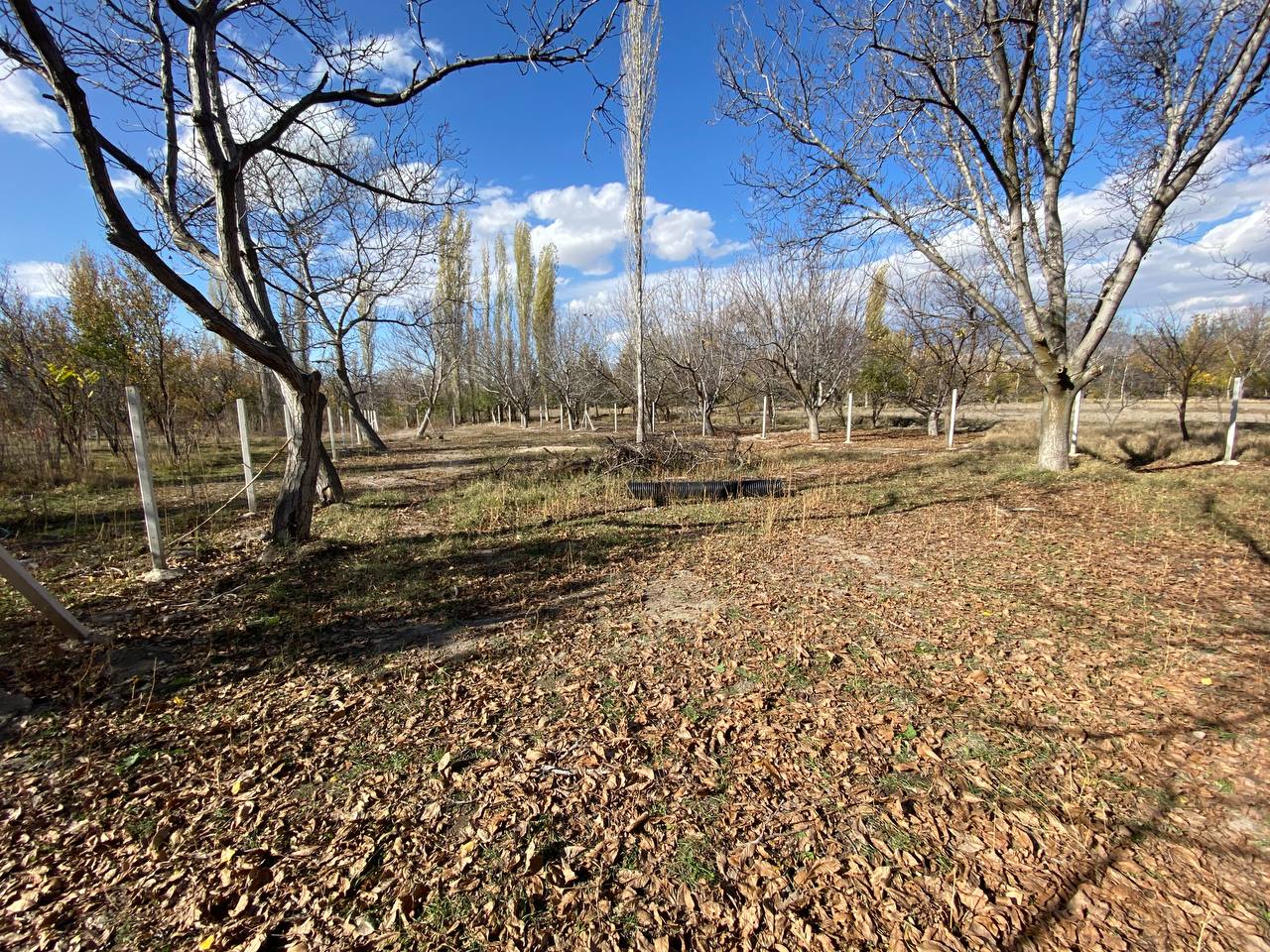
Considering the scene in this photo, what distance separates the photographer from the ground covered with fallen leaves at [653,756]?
1803 millimetres

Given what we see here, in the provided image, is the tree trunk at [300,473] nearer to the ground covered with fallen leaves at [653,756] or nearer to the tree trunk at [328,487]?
the ground covered with fallen leaves at [653,756]

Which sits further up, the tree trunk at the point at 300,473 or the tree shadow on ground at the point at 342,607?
the tree trunk at the point at 300,473

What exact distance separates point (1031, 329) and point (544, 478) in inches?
364

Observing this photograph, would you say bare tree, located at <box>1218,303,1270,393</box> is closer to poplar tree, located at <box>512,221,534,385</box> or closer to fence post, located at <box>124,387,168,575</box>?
fence post, located at <box>124,387,168,575</box>

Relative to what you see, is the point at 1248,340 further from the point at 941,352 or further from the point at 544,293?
the point at 544,293

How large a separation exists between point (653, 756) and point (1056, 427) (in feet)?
34.1

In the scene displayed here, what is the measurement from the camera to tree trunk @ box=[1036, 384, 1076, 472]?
9.09 metres

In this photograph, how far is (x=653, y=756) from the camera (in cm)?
260

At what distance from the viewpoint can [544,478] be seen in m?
10.4

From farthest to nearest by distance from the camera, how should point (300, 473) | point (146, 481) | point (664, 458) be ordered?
point (664, 458) < point (300, 473) < point (146, 481)

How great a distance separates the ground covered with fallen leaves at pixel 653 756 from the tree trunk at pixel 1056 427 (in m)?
4.27

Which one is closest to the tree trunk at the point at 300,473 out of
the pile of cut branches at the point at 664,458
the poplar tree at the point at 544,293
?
the pile of cut branches at the point at 664,458

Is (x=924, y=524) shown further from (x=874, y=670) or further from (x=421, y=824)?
(x=421, y=824)

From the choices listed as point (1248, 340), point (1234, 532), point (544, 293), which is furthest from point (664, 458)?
point (544, 293)
